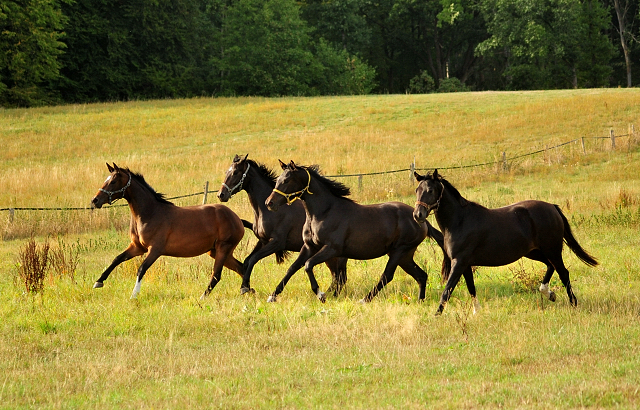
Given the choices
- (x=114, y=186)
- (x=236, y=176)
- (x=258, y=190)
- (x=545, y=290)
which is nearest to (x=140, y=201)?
(x=114, y=186)

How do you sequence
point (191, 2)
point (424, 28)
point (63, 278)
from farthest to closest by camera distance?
point (424, 28) < point (191, 2) < point (63, 278)

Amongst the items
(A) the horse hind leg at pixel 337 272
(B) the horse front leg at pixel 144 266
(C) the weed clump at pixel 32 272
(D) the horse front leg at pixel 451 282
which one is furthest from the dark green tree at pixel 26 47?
(D) the horse front leg at pixel 451 282

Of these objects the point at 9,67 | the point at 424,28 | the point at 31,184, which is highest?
the point at 424,28

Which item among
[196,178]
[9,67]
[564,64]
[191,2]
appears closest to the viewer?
[196,178]

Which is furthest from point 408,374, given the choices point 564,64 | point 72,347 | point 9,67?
point 564,64

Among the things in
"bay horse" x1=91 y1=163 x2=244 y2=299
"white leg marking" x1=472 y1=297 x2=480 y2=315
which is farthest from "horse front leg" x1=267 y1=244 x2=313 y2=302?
"white leg marking" x1=472 y1=297 x2=480 y2=315

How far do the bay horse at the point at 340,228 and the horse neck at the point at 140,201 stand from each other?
2.03 meters

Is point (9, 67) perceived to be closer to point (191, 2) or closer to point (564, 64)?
point (191, 2)

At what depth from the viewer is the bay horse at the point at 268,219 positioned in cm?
1101

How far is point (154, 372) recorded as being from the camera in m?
6.79

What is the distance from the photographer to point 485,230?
→ 359 inches

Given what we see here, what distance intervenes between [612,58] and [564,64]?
656cm

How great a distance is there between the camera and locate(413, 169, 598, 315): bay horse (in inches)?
350

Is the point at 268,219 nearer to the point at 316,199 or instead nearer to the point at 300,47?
the point at 316,199
